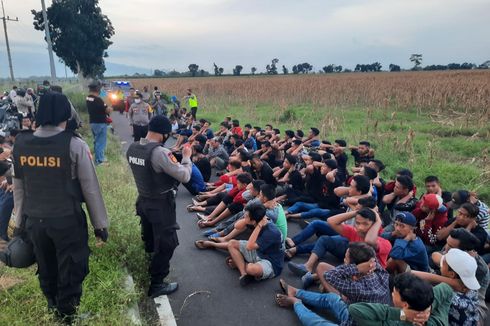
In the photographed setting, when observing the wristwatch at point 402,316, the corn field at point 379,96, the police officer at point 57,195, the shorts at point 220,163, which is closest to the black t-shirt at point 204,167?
the shorts at point 220,163

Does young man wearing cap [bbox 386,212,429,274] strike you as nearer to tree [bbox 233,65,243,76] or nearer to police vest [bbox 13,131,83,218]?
police vest [bbox 13,131,83,218]

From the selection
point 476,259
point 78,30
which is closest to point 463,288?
point 476,259

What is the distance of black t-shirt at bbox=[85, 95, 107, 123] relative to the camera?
27.6ft

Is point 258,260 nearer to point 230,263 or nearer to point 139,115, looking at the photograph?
point 230,263

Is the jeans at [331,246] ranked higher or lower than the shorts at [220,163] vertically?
higher

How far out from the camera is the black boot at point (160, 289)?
3994 mm

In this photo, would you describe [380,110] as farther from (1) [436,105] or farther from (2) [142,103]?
(2) [142,103]

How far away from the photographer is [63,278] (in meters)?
2.98

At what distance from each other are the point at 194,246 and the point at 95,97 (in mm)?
4885

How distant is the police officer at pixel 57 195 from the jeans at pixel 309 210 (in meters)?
3.82

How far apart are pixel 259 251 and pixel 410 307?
205cm

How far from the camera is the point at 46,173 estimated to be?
111 inches

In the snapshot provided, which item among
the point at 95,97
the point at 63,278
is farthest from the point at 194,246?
the point at 95,97

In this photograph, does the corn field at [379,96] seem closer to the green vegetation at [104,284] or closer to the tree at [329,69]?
the green vegetation at [104,284]
